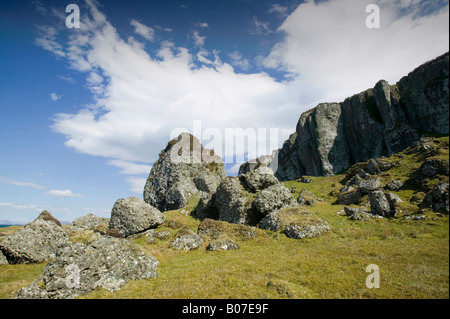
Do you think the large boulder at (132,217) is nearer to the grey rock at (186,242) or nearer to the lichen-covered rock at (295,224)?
the grey rock at (186,242)

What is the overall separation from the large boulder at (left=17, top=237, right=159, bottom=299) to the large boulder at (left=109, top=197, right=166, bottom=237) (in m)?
19.3

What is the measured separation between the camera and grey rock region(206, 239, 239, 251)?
80.8 feet

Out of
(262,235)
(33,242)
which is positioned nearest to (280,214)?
(262,235)

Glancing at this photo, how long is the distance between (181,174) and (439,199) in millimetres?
53451

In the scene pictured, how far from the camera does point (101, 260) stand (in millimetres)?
16219

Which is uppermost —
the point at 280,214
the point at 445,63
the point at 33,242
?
the point at 445,63

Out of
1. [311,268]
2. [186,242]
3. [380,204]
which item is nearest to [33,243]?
[186,242]

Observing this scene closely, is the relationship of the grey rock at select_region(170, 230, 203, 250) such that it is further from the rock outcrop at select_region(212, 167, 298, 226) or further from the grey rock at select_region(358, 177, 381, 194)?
the grey rock at select_region(358, 177, 381, 194)

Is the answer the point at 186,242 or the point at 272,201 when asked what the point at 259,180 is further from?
the point at 186,242

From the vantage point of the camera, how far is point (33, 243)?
28047mm

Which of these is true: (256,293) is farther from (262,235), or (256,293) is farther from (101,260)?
(262,235)

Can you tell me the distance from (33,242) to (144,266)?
21.3 m

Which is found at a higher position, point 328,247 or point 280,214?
point 280,214
